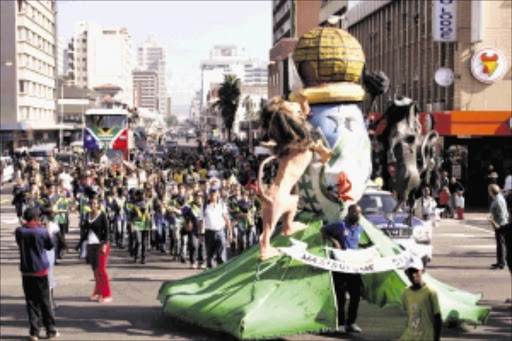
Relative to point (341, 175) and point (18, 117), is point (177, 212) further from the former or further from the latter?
point (18, 117)

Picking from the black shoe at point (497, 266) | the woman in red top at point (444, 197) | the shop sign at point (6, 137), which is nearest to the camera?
the black shoe at point (497, 266)

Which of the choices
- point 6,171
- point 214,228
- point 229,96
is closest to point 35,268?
point 214,228

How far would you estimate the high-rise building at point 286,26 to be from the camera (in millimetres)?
71500

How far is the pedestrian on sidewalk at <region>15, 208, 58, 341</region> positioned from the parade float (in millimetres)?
1808

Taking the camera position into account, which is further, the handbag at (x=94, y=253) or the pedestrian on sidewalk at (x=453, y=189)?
the pedestrian on sidewalk at (x=453, y=189)

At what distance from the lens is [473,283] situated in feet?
51.9

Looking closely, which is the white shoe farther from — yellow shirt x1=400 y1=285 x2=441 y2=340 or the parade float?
yellow shirt x1=400 y1=285 x2=441 y2=340

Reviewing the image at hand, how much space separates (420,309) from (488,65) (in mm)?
27157

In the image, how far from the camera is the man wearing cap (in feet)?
36.9

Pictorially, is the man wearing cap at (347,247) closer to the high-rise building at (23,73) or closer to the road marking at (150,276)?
the road marking at (150,276)

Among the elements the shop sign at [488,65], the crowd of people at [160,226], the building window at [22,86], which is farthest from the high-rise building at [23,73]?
the crowd of people at [160,226]

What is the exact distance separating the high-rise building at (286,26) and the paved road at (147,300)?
46.0m

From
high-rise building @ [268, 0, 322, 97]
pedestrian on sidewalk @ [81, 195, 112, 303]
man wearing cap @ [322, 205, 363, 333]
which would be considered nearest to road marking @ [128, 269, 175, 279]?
pedestrian on sidewalk @ [81, 195, 112, 303]

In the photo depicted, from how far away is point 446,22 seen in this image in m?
33.3
